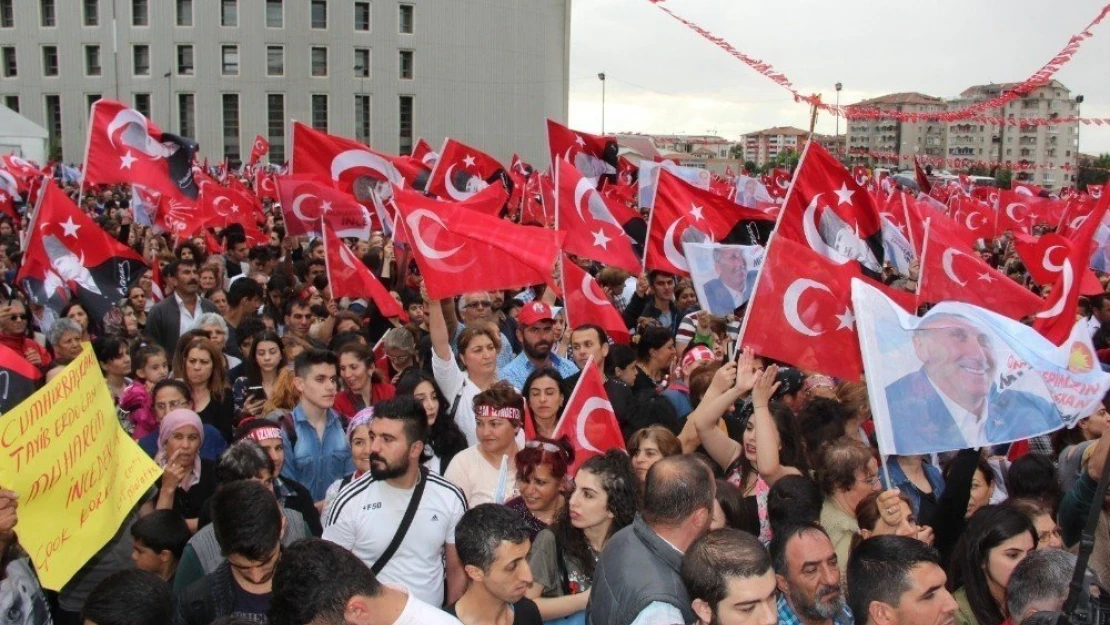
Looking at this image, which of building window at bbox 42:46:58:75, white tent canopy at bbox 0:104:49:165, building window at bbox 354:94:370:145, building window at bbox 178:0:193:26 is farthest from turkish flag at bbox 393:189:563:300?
building window at bbox 42:46:58:75

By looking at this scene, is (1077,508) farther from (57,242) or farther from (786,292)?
(57,242)

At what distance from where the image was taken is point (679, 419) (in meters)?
6.84

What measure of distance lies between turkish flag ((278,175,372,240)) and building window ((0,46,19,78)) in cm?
6258

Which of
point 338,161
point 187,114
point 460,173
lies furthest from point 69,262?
point 187,114

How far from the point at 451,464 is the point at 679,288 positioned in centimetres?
611

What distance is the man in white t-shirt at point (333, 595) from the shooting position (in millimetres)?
3346

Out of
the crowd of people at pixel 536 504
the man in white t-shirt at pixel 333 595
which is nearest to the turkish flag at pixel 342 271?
the crowd of people at pixel 536 504

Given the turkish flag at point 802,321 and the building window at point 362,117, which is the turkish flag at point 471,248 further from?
the building window at point 362,117

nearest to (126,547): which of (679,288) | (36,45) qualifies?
(679,288)

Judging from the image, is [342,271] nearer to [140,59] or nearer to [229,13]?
[229,13]

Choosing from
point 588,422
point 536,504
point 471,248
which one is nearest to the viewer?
point 536,504

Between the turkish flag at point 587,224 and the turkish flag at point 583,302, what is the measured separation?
1.55 m

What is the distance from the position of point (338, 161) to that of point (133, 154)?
2.43 metres

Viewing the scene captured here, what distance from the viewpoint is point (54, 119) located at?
2692 inches
